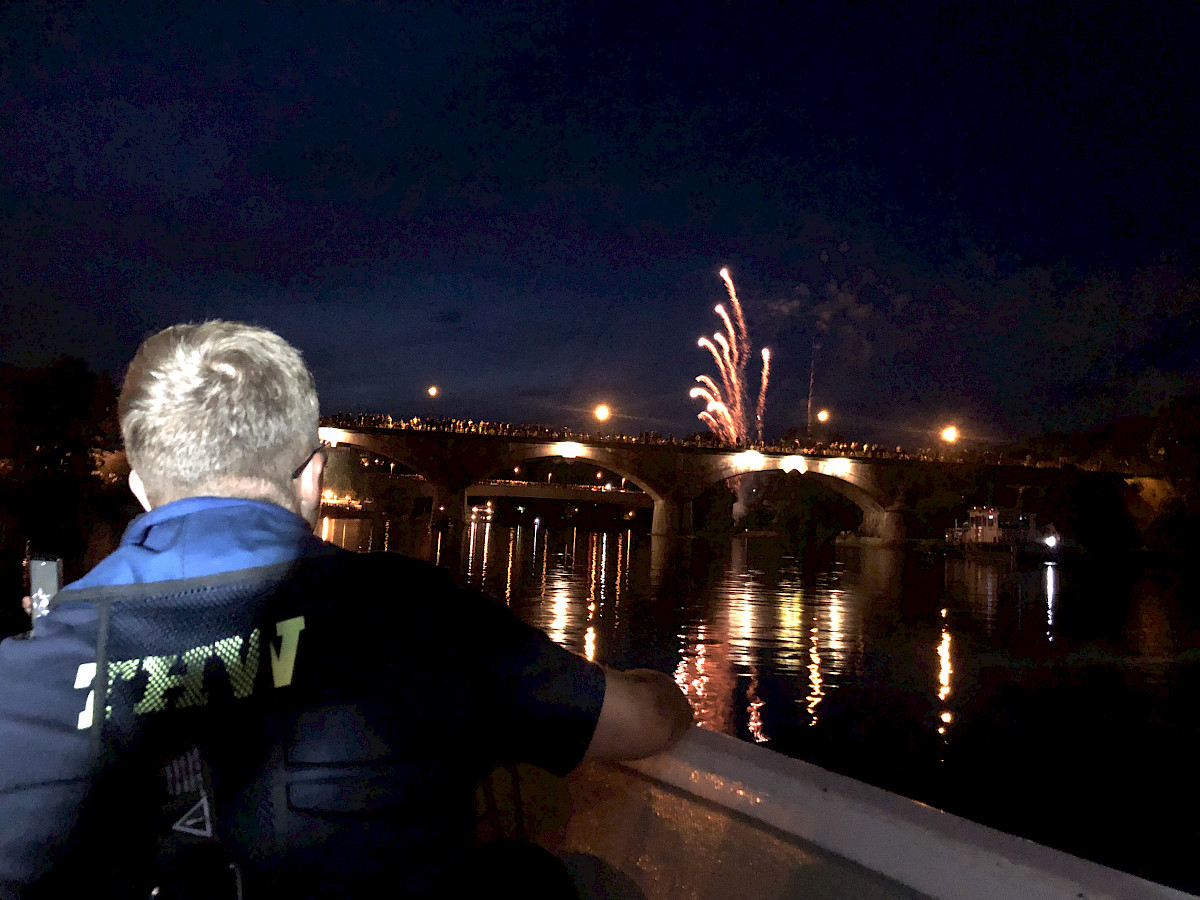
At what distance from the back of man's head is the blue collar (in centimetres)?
9

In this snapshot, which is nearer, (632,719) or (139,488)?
(139,488)

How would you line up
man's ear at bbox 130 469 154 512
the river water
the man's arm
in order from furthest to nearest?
the river water → the man's arm → man's ear at bbox 130 469 154 512

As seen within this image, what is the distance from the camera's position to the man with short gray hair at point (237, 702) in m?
1.32

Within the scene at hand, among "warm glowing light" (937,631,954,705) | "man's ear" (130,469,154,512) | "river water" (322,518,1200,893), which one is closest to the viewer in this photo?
"man's ear" (130,469,154,512)

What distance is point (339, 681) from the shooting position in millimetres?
1394

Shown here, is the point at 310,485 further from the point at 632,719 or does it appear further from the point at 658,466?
the point at 658,466

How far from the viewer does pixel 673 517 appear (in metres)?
61.0

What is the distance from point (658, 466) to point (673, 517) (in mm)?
3920

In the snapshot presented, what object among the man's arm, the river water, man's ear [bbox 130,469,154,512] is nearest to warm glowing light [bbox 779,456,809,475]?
the river water

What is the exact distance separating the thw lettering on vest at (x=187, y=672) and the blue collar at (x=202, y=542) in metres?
0.12

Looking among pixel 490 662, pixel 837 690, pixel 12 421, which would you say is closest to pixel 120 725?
pixel 490 662

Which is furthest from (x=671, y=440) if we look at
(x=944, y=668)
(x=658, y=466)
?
(x=944, y=668)

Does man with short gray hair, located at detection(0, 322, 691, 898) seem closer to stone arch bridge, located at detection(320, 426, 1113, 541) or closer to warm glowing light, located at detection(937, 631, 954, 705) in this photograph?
warm glowing light, located at detection(937, 631, 954, 705)

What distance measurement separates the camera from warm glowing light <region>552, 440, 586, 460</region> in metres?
58.4
